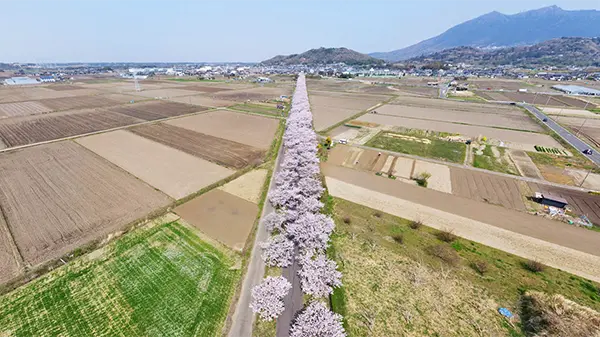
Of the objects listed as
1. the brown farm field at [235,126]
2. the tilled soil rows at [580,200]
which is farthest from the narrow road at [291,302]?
the tilled soil rows at [580,200]

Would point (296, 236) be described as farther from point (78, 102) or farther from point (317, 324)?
point (78, 102)

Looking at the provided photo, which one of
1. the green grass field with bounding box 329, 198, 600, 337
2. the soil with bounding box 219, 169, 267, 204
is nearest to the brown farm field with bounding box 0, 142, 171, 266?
the soil with bounding box 219, 169, 267, 204

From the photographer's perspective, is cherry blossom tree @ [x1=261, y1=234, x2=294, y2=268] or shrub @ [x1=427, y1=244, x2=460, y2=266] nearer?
cherry blossom tree @ [x1=261, y1=234, x2=294, y2=268]

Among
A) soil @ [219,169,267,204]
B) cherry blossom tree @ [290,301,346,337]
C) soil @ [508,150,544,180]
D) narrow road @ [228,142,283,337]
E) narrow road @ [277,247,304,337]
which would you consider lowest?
narrow road @ [277,247,304,337]

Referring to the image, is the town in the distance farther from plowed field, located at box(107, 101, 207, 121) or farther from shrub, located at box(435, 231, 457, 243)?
plowed field, located at box(107, 101, 207, 121)

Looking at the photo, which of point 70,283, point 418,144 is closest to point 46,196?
point 70,283

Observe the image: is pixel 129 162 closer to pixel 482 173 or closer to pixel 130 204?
pixel 130 204
